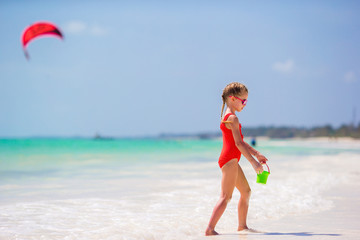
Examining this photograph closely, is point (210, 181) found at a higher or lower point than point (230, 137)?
lower

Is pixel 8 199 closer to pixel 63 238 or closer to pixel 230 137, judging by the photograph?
pixel 63 238

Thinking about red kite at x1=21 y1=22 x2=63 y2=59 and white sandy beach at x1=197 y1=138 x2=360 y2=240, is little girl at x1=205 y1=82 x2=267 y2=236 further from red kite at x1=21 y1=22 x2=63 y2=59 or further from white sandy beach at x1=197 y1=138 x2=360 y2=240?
red kite at x1=21 y1=22 x2=63 y2=59

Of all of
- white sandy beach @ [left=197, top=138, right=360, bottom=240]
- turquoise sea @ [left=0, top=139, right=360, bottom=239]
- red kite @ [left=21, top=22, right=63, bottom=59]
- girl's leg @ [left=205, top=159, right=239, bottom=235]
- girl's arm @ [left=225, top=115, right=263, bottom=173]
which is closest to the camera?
girl's arm @ [left=225, top=115, right=263, bottom=173]

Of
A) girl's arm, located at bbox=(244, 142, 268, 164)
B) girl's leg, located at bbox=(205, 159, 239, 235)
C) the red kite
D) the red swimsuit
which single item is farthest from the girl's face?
the red kite

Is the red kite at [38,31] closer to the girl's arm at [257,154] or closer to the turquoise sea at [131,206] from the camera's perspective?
the turquoise sea at [131,206]

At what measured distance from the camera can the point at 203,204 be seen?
5.85 meters

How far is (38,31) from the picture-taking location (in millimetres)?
10305

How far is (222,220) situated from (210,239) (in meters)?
0.99

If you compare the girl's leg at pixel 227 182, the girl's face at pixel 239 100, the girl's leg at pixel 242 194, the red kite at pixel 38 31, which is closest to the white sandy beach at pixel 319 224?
the girl's leg at pixel 242 194

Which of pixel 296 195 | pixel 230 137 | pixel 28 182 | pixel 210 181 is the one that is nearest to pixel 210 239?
pixel 230 137

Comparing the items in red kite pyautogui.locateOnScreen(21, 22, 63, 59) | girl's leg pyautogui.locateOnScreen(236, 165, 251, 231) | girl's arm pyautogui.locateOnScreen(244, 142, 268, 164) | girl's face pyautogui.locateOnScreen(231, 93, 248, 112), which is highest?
red kite pyautogui.locateOnScreen(21, 22, 63, 59)

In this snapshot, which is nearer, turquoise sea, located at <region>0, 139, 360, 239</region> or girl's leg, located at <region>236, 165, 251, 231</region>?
girl's leg, located at <region>236, 165, 251, 231</region>

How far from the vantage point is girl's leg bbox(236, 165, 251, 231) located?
13.0 feet

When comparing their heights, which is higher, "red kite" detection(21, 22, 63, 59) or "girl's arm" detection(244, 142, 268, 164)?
"red kite" detection(21, 22, 63, 59)
